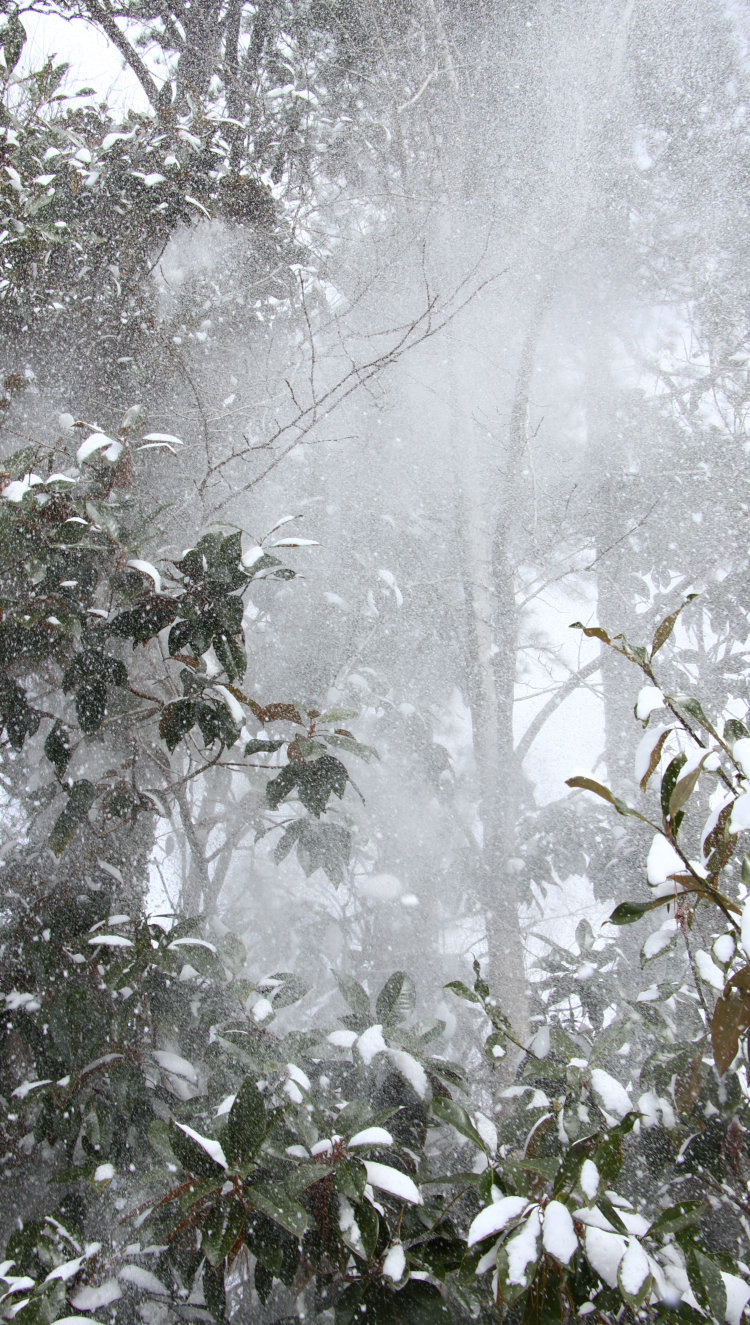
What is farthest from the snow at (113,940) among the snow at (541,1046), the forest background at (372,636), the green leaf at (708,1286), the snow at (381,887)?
the snow at (381,887)

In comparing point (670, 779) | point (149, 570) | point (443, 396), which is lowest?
point (670, 779)

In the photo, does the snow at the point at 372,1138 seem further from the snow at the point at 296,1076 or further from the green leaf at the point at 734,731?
the green leaf at the point at 734,731

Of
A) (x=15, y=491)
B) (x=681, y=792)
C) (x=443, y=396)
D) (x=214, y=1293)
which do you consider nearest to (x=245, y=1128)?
(x=214, y=1293)

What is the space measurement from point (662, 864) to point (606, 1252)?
224 millimetres

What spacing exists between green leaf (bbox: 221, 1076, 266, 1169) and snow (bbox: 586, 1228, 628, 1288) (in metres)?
0.21

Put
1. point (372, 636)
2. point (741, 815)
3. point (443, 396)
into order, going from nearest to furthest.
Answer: point (741, 815) → point (372, 636) → point (443, 396)

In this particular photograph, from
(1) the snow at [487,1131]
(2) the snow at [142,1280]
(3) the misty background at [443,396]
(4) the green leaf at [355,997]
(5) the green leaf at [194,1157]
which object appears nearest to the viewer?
(5) the green leaf at [194,1157]

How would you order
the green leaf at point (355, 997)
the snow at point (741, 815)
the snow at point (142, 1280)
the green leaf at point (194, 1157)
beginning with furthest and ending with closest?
the green leaf at point (355, 997), the snow at point (142, 1280), the green leaf at point (194, 1157), the snow at point (741, 815)

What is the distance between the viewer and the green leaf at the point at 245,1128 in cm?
45

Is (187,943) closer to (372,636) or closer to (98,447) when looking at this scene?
(98,447)

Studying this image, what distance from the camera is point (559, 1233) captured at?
14.6 inches

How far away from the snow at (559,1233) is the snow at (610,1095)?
0.74 feet

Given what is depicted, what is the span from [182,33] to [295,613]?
155 cm

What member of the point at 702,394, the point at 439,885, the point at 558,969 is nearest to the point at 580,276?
the point at 702,394
